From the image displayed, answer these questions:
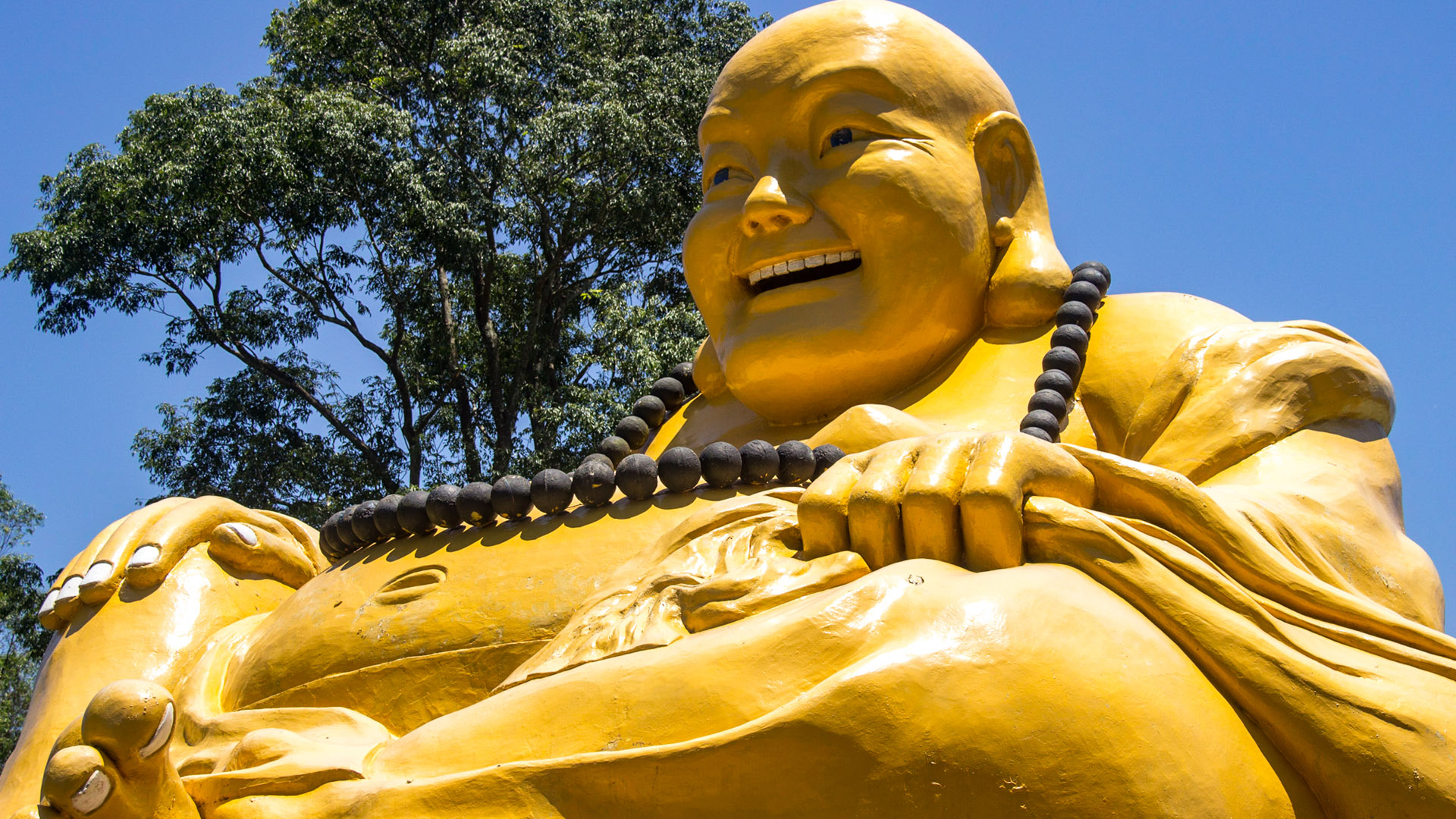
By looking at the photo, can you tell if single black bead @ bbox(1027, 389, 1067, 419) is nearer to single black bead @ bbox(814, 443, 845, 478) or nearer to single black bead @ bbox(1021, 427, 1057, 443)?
single black bead @ bbox(1021, 427, 1057, 443)

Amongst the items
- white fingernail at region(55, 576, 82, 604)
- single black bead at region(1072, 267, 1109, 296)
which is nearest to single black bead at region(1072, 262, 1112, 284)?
single black bead at region(1072, 267, 1109, 296)

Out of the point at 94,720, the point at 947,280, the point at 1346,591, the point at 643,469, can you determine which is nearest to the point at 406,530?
the point at 643,469

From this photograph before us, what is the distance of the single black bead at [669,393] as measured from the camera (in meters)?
5.46

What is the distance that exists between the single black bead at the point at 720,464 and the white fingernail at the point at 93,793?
168 centimetres

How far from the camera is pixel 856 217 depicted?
449 cm

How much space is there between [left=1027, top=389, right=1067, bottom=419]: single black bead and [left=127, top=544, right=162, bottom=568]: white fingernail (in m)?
2.55

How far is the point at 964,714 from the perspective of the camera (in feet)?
8.00

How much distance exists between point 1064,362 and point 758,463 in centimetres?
113

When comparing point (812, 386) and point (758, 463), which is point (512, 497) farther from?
point (812, 386)

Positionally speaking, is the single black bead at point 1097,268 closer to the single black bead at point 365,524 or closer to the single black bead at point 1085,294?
the single black bead at point 1085,294

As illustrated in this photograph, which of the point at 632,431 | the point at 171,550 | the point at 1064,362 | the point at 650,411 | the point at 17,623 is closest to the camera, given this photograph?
the point at 171,550

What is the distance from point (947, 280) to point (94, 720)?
295 centimetres

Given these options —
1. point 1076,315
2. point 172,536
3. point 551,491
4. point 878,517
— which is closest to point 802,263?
point 1076,315

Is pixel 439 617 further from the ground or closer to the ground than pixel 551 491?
closer to the ground
